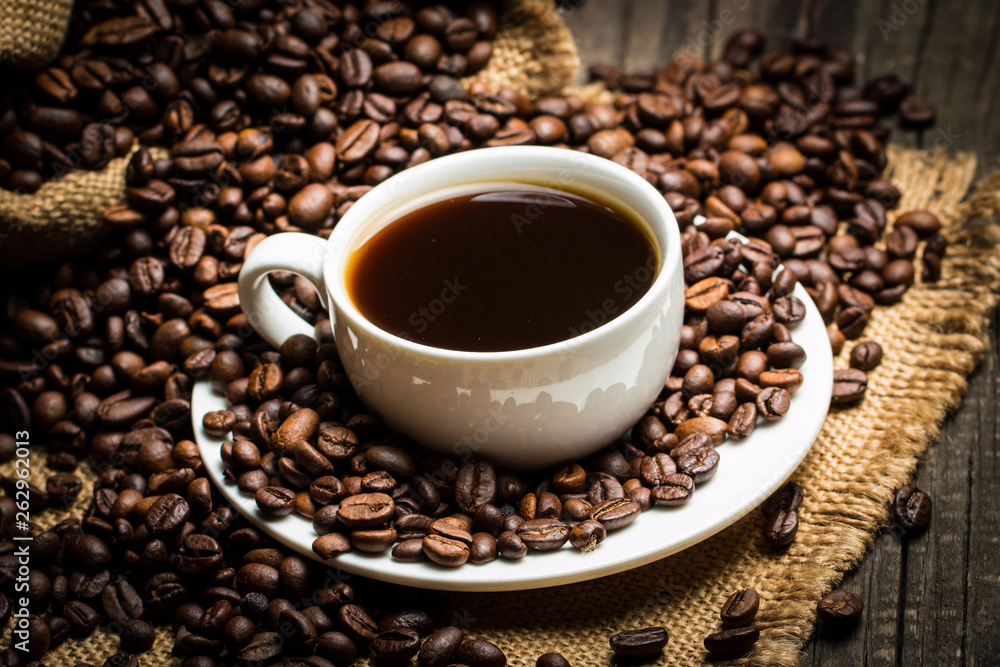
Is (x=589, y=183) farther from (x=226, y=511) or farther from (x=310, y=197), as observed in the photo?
(x=226, y=511)

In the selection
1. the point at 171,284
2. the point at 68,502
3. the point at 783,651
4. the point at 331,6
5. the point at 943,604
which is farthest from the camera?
the point at 331,6

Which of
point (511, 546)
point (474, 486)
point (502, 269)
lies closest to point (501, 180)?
point (502, 269)

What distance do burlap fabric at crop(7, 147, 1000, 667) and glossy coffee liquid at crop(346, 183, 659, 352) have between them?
37 cm

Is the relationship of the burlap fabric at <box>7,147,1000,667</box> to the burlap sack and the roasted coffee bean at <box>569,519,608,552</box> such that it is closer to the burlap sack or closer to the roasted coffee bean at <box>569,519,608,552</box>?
the roasted coffee bean at <box>569,519,608,552</box>

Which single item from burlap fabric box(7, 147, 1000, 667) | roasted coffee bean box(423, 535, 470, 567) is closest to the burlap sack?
burlap fabric box(7, 147, 1000, 667)

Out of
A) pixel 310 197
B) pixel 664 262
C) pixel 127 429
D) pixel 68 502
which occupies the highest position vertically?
pixel 664 262

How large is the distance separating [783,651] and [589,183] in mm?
811

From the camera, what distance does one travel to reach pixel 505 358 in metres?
1.20

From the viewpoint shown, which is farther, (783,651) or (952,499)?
(952,499)

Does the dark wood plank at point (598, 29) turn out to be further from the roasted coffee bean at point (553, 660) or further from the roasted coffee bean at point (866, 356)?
the roasted coffee bean at point (553, 660)

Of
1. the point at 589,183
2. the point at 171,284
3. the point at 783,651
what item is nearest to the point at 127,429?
the point at 171,284

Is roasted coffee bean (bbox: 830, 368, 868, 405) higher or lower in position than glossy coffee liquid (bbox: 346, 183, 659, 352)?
lower

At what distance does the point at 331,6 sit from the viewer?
2.00 metres

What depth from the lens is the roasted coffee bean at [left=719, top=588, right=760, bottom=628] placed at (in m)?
1.35
